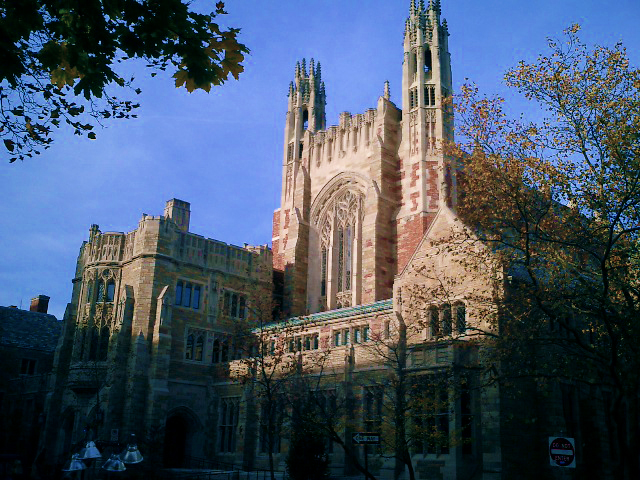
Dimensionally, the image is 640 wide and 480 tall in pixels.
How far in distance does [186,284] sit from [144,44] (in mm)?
31725

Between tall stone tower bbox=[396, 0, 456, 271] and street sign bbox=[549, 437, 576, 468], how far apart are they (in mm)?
22105

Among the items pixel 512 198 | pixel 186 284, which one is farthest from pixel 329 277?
pixel 512 198

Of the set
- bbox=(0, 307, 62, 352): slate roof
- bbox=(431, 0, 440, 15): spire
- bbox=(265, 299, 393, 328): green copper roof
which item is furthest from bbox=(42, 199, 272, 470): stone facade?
bbox=(431, 0, 440, 15): spire

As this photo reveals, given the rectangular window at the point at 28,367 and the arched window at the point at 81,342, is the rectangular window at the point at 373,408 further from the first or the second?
the rectangular window at the point at 28,367

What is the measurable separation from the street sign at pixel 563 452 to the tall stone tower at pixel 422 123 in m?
22.1

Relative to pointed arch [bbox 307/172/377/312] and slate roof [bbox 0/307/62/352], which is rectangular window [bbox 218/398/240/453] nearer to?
pointed arch [bbox 307/172/377/312]

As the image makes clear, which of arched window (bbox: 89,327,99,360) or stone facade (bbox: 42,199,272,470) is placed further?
arched window (bbox: 89,327,99,360)

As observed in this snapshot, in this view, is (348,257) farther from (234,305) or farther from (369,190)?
(234,305)

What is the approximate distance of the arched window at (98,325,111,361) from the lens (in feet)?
119

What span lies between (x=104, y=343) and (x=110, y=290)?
10.3ft

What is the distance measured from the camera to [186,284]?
37.7 metres

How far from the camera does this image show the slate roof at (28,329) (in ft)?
164

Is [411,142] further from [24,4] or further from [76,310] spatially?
[24,4]

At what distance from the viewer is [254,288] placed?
39031mm
